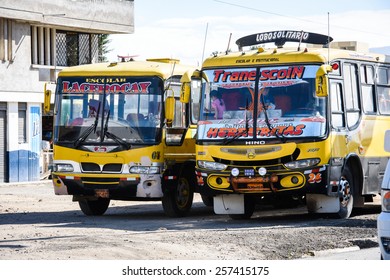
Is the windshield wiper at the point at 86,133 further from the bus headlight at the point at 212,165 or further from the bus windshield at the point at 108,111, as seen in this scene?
the bus headlight at the point at 212,165

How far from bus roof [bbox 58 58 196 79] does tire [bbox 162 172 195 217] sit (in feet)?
7.17

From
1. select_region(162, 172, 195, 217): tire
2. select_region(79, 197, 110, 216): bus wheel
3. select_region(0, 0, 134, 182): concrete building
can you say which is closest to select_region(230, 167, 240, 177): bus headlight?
select_region(162, 172, 195, 217): tire

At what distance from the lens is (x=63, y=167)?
22.6 m

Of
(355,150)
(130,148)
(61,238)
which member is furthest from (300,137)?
(61,238)

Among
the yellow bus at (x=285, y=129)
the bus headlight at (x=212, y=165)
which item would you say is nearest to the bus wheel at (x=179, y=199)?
the yellow bus at (x=285, y=129)

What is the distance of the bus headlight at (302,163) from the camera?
20.2m

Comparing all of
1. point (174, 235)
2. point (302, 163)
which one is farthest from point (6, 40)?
point (174, 235)

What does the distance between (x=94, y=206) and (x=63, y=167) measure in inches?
66.1

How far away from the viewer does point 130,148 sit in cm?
2202

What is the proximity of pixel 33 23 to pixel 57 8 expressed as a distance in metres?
1.30

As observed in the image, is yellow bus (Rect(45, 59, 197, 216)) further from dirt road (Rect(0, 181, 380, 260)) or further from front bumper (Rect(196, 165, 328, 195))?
front bumper (Rect(196, 165, 328, 195))

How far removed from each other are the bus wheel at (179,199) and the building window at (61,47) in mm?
18881
